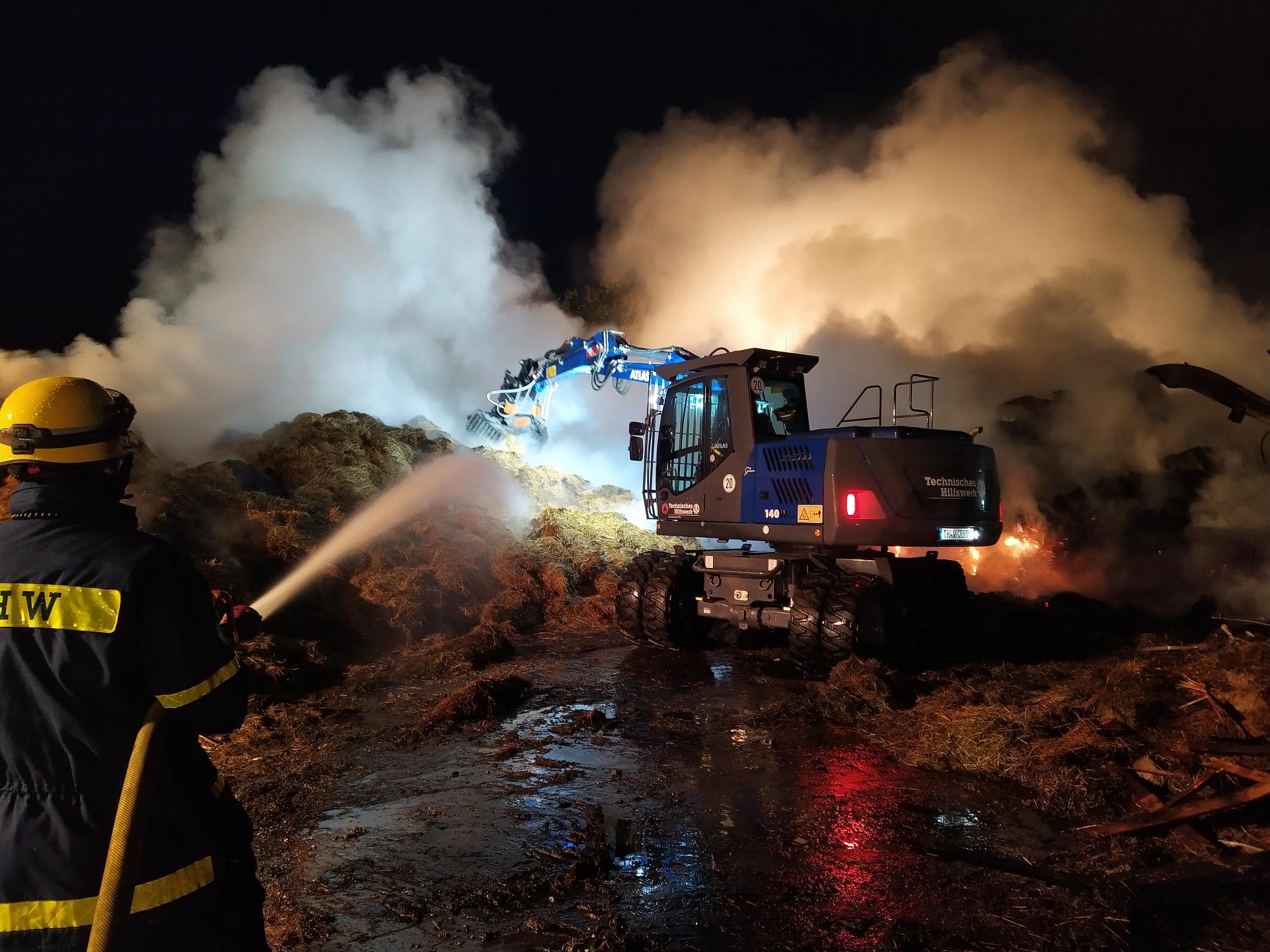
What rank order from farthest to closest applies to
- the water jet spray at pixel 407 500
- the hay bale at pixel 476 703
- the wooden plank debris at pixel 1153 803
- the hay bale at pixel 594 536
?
the hay bale at pixel 594 536 → the water jet spray at pixel 407 500 → the hay bale at pixel 476 703 → the wooden plank debris at pixel 1153 803

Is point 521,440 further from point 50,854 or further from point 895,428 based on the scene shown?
point 50,854

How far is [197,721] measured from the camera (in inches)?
81.3

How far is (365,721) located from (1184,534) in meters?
11.9

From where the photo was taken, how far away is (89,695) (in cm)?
198

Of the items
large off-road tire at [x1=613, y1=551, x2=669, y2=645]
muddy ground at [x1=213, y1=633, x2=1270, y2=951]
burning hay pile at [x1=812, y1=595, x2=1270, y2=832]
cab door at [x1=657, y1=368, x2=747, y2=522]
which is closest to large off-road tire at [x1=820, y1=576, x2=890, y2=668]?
burning hay pile at [x1=812, y1=595, x2=1270, y2=832]

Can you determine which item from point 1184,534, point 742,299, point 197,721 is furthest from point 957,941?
point 742,299

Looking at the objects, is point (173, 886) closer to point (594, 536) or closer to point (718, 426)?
point (718, 426)

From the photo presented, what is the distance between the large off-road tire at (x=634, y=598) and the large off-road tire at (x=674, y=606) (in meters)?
0.07

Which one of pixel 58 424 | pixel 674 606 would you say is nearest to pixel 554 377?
pixel 674 606

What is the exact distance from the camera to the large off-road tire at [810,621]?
8156mm

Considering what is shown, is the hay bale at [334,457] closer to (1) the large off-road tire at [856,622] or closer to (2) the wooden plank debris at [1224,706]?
(1) the large off-road tire at [856,622]

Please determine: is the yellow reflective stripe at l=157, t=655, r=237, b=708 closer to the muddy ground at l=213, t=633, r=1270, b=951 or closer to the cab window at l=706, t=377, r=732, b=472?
the muddy ground at l=213, t=633, r=1270, b=951

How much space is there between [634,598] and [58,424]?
27.2ft

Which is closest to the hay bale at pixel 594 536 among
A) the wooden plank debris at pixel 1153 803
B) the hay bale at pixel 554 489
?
the hay bale at pixel 554 489
